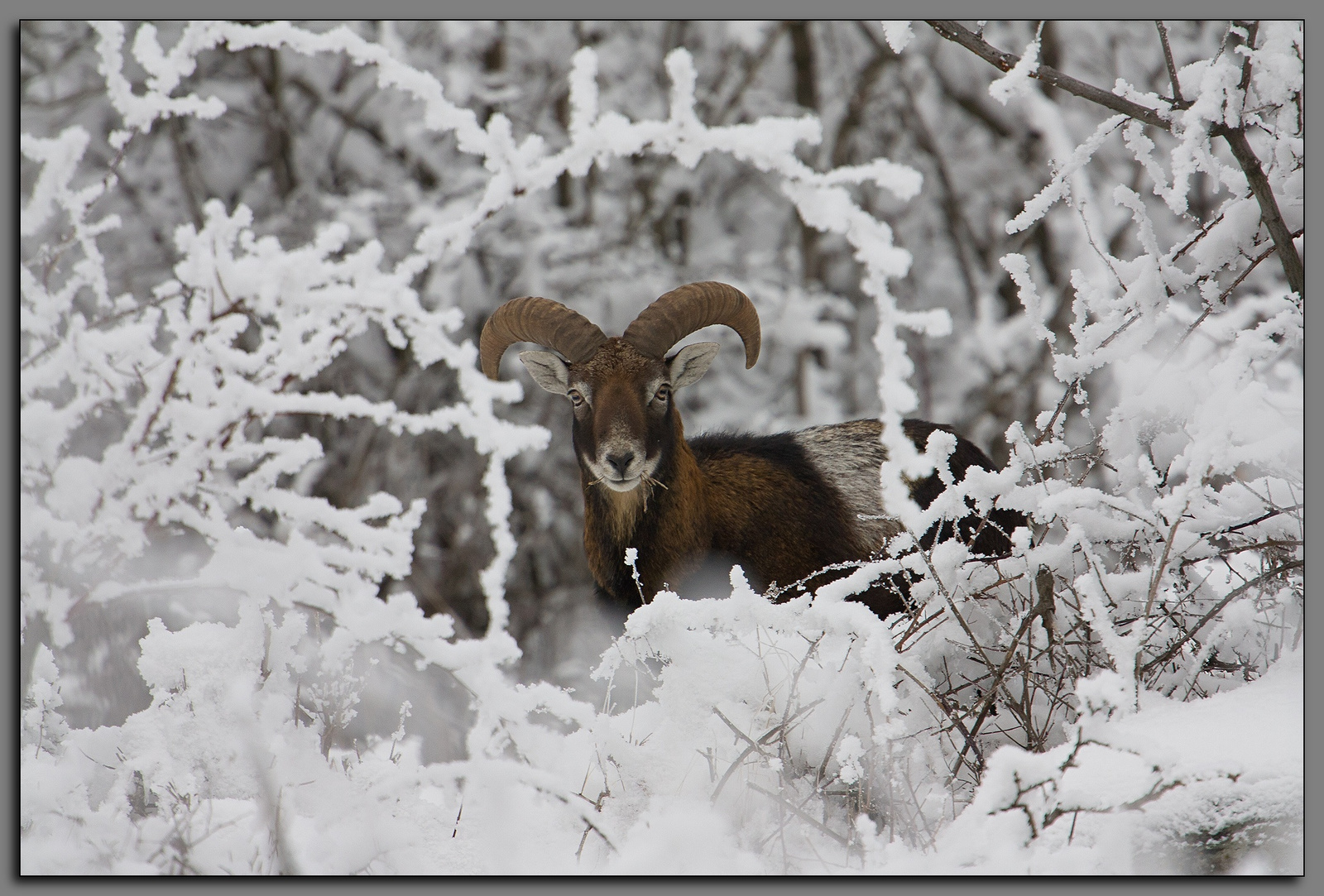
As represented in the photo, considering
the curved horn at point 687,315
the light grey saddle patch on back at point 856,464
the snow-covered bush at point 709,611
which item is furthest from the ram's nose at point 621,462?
the light grey saddle patch on back at point 856,464

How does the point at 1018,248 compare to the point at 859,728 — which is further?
the point at 1018,248

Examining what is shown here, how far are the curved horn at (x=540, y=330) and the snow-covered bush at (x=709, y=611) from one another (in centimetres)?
105

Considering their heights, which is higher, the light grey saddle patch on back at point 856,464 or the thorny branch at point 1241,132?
the thorny branch at point 1241,132

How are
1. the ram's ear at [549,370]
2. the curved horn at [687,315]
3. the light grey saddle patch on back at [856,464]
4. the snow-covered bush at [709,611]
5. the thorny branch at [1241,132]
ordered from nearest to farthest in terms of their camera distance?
the snow-covered bush at [709,611] → the thorny branch at [1241,132] → the curved horn at [687,315] → the ram's ear at [549,370] → the light grey saddle patch on back at [856,464]

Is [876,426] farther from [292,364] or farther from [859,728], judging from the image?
[292,364]

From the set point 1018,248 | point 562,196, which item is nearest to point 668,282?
point 562,196

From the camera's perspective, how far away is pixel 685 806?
2.65 m

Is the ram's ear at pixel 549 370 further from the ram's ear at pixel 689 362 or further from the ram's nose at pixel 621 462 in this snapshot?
the ram's nose at pixel 621 462

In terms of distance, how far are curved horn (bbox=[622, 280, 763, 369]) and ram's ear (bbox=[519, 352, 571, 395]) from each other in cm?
27

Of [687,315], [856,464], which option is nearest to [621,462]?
[687,315]

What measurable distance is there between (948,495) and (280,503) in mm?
1633

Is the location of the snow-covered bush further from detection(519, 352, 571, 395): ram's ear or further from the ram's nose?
detection(519, 352, 571, 395): ram's ear

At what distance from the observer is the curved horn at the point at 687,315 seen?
14.0 ft

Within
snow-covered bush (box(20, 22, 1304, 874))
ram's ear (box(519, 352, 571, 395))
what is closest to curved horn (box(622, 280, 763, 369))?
ram's ear (box(519, 352, 571, 395))
